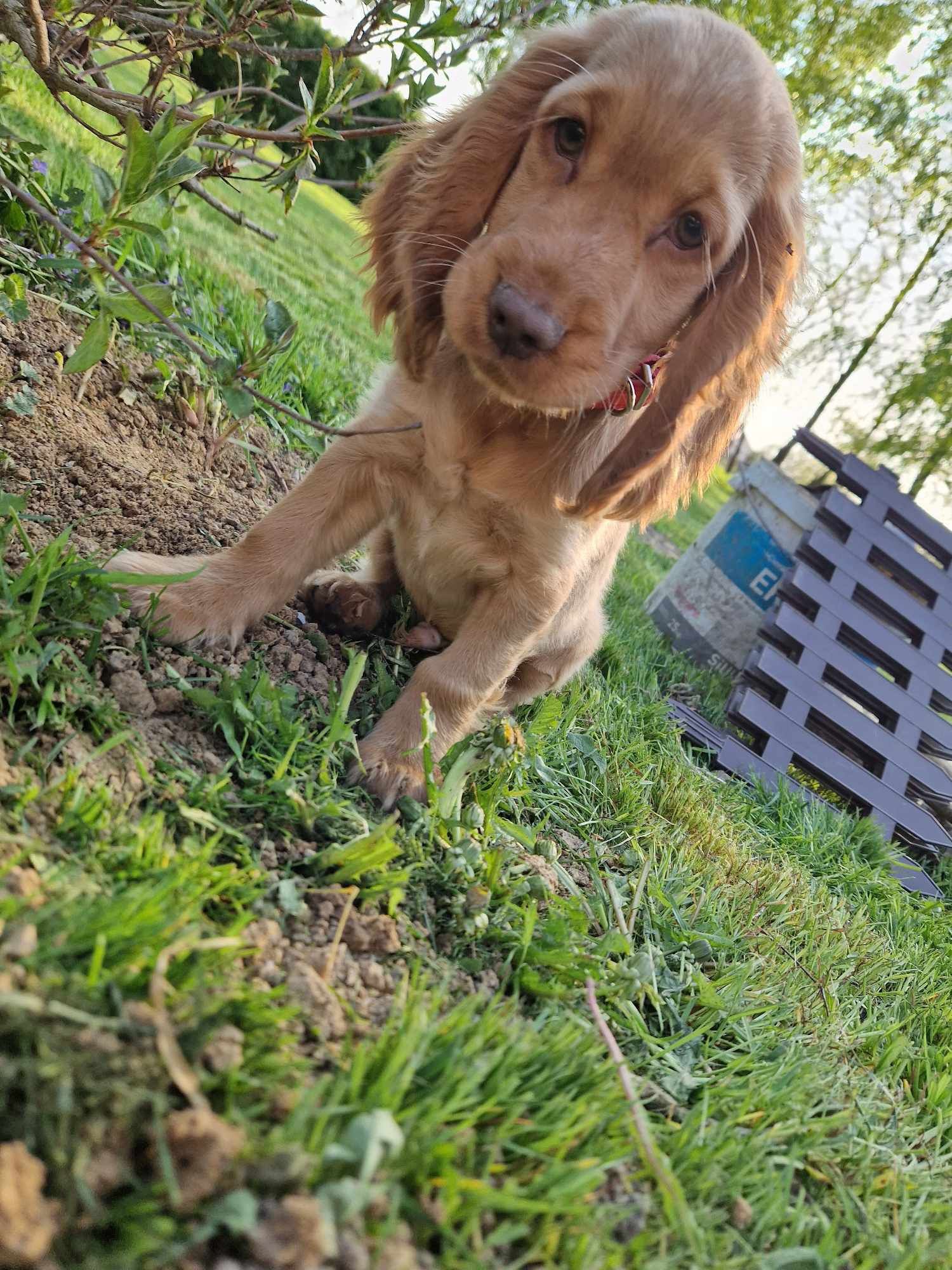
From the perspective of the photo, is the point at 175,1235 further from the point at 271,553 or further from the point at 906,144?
the point at 906,144

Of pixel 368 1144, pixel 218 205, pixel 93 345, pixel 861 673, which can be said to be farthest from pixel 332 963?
pixel 861 673

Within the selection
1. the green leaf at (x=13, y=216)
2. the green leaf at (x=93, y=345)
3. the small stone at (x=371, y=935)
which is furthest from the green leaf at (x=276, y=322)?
the green leaf at (x=13, y=216)

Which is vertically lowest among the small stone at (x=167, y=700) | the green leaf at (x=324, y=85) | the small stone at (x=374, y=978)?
the small stone at (x=167, y=700)

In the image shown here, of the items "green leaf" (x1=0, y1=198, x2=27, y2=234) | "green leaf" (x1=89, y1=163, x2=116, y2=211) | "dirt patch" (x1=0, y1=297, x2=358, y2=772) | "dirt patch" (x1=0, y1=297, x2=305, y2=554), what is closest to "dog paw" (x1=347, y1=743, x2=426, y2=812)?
"dirt patch" (x1=0, y1=297, x2=358, y2=772)

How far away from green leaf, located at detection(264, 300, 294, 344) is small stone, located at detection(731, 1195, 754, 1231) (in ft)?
5.82

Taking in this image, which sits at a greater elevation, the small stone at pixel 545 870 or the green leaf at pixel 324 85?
the green leaf at pixel 324 85

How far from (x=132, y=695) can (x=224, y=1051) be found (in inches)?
34.6

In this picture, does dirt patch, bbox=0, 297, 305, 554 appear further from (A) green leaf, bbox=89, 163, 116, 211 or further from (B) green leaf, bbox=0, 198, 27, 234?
(A) green leaf, bbox=89, 163, 116, 211

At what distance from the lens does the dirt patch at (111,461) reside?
90.8 inches

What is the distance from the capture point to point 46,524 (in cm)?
214

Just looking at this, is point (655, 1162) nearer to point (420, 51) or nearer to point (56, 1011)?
point (56, 1011)

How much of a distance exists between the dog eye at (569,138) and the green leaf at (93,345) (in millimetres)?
1105

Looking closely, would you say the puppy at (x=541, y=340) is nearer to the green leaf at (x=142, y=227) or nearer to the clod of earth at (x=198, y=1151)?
the green leaf at (x=142, y=227)

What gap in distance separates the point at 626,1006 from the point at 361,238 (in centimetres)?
205
